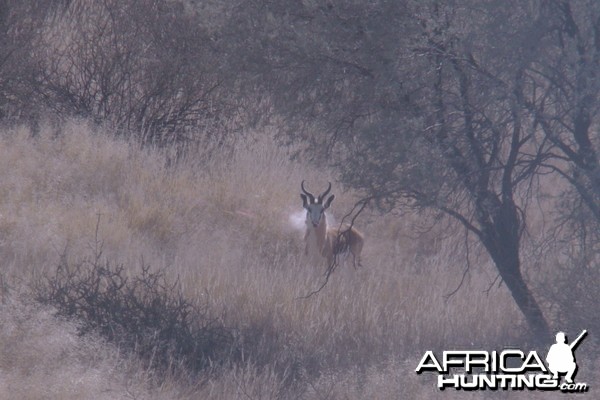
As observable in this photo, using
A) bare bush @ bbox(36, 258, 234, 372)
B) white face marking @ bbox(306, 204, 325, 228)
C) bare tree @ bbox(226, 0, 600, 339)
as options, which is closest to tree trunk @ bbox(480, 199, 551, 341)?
bare tree @ bbox(226, 0, 600, 339)

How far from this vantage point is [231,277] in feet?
37.1

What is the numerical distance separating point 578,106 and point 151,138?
1027cm

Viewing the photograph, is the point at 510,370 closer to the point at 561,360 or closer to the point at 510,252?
the point at 561,360

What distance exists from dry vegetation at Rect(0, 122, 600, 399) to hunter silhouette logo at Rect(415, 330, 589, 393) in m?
0.14

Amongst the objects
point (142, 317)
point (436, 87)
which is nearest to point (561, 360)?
point (436, 87)

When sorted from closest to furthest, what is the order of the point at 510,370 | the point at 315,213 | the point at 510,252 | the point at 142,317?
the point at 510,370, the point at 142,317, the point at 510,252, the point at 315,213

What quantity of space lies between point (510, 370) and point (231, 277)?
4.26m

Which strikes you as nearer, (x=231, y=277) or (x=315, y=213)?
(x=231, y=277)

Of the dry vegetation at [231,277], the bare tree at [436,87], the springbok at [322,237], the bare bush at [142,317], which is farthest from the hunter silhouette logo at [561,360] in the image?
the springbok at [322,237]

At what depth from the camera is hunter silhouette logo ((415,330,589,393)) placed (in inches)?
302

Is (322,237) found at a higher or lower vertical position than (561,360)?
higher

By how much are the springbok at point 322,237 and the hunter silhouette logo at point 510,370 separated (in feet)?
13.2

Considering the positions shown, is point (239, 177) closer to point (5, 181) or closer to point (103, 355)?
point (5, 181)

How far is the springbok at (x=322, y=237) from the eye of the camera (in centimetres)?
1276
